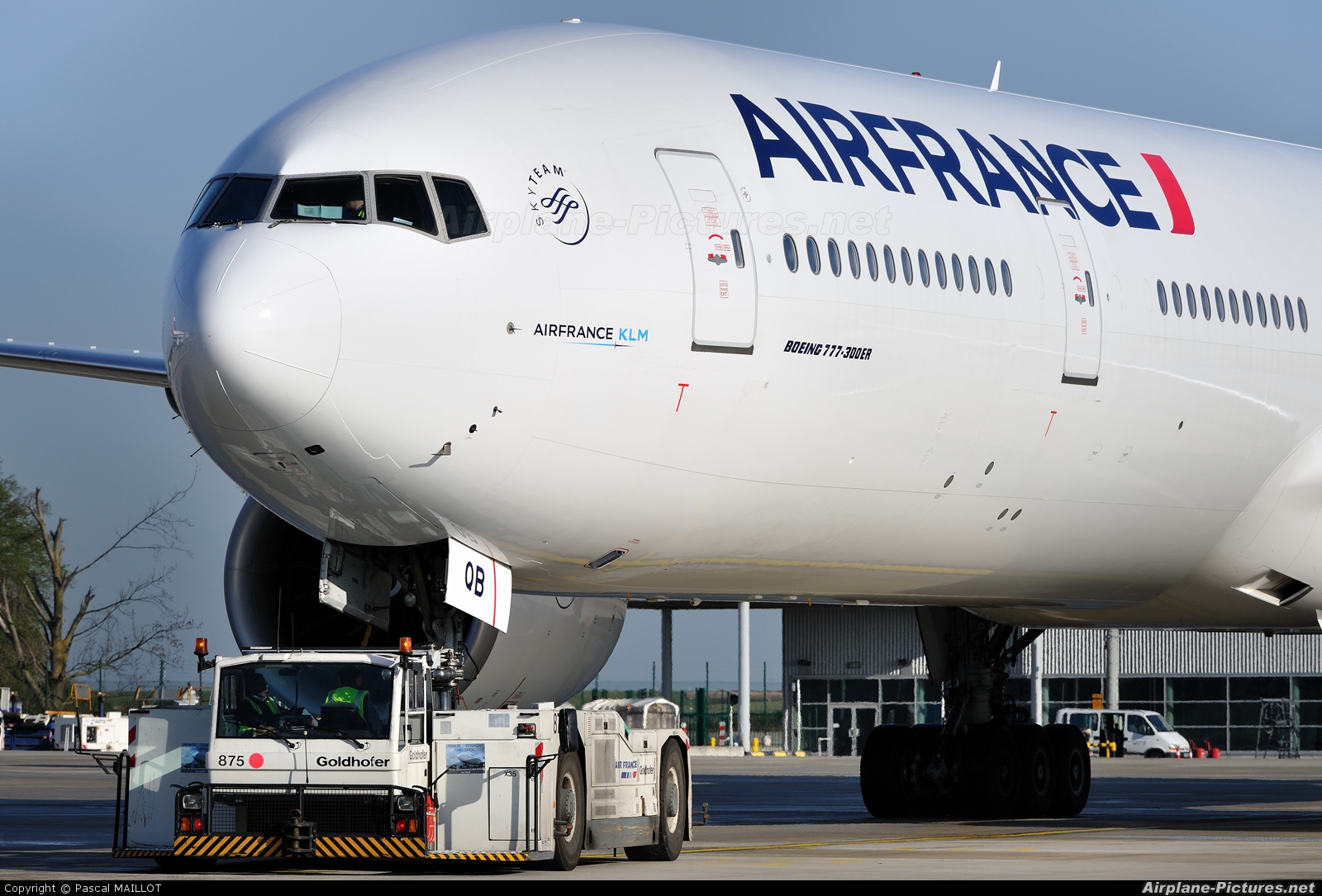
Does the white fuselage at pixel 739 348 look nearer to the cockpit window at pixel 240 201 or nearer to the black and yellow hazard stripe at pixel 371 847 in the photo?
the cockpit window at pixel 240 201

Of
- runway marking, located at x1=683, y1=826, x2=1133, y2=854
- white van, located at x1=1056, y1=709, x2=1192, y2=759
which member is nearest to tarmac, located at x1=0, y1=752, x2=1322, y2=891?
runway marking, located at x1=683, y1=826, x2=1133, y2=854

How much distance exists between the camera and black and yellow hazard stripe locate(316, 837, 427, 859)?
11.6m

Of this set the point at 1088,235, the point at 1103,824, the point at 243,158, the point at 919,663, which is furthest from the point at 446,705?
the point at 919,663

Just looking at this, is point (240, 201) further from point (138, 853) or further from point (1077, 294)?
point (1077, 294)

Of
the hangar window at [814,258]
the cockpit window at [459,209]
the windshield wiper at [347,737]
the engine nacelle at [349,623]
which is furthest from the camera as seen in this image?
the engine nacelle at [349,623]

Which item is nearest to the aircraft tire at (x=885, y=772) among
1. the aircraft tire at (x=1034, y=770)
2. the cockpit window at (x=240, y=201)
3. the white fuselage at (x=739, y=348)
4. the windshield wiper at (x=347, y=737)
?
the aircraft tire at (x=1034, y=770)

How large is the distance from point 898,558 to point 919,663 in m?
38.7

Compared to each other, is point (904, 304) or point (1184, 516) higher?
point (904, 304)

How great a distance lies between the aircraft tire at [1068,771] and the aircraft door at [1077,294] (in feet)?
19.5

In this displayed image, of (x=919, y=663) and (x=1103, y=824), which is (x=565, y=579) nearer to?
(x=1103, y=824)

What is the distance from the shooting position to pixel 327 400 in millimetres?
11242

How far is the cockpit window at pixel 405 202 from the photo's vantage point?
11648 millimetres

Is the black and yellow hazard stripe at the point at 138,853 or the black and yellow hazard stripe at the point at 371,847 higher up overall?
the black and yellow hazard stripe at the point at 371,847

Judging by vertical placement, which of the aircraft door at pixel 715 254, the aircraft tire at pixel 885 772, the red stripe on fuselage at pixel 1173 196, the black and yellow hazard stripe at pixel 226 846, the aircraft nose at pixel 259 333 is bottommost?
the black and yellow hazard stripe at pixel 226 846
